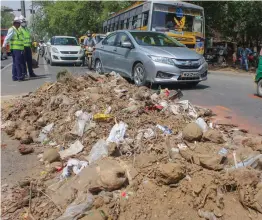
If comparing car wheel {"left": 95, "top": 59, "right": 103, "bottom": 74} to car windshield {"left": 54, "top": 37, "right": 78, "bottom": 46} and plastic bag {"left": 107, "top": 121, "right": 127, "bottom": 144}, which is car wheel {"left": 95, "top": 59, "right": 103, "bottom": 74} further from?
car windshield {"left": 54, "top": 37, "right": 78, "bottom": 46}

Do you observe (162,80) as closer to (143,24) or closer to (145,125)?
(145,125)

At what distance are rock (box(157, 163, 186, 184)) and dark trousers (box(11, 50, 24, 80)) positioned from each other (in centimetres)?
921

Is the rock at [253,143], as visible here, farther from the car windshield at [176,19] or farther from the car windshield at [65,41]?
the car windshield at [65,41]

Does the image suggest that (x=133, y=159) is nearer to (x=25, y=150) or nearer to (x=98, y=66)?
(x=25, y=150)

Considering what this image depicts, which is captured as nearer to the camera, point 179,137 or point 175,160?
point 175,160

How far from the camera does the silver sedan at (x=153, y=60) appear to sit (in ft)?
28.5

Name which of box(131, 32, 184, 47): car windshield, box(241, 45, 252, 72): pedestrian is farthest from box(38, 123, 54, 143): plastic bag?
box(241, 45, 252, 72): pedestrian

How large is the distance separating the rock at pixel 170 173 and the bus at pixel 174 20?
11701mm

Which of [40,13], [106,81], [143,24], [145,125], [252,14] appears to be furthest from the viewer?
[40,13]

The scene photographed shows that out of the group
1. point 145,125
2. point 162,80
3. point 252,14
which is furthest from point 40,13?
point 145,125

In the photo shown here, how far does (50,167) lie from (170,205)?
186cm

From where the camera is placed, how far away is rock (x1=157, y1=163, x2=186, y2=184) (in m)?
3.44

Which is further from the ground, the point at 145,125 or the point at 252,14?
the point at 252,14

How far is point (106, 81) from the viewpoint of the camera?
7.92 metres
